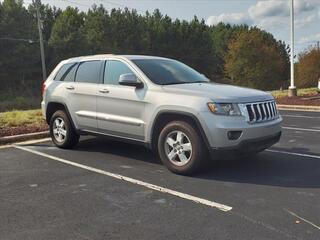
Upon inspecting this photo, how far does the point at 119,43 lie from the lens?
5988cm

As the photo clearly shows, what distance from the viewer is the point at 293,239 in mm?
4211

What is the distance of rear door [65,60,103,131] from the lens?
779 cm

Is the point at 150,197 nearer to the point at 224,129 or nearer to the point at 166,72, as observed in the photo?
the point at 224,129

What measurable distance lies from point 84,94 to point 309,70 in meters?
42.6

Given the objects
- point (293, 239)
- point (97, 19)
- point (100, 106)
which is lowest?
point (293, 239)

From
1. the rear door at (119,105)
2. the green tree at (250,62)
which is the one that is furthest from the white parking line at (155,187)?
the green tree at (250,62)

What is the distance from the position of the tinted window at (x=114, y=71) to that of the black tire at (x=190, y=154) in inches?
52.2

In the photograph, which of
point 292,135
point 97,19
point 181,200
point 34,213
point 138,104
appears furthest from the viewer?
point 97,19

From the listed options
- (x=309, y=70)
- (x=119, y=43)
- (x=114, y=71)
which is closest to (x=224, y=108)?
(x=114, y=71)

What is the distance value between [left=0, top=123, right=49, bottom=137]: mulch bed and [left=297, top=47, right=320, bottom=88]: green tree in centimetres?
3966

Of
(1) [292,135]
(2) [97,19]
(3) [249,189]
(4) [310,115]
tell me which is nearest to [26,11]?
(2) [97,19]

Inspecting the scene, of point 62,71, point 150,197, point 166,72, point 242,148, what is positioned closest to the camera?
point 150,197

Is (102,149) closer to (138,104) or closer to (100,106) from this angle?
(100,106)

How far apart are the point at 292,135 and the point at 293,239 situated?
6184mm
